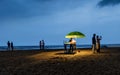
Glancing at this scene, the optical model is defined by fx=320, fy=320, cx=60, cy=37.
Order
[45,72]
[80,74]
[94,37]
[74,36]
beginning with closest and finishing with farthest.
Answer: [80,74], [45,72], [94,37], [74,36]

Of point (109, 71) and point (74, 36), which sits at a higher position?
point (74, 36)

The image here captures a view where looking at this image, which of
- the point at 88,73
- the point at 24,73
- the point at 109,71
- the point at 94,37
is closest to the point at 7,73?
the point at 24,73

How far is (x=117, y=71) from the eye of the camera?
58.2ft

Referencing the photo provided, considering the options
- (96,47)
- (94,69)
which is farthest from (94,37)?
(94,69)

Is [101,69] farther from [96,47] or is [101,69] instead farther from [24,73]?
[96,47]

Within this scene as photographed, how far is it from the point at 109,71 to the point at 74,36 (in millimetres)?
17961

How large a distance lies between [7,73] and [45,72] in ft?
7.20

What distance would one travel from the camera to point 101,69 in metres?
18.8

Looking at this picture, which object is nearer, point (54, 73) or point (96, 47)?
point (54, 73)

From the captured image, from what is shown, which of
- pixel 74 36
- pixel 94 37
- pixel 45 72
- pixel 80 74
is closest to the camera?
pixel 80 74

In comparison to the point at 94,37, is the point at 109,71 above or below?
below

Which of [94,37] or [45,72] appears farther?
[94,37]

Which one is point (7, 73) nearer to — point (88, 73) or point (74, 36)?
point (88, 73)

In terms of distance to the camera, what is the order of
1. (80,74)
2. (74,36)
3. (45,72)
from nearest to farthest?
1. (80,74)
2. (45,72)
3. (74,36)
